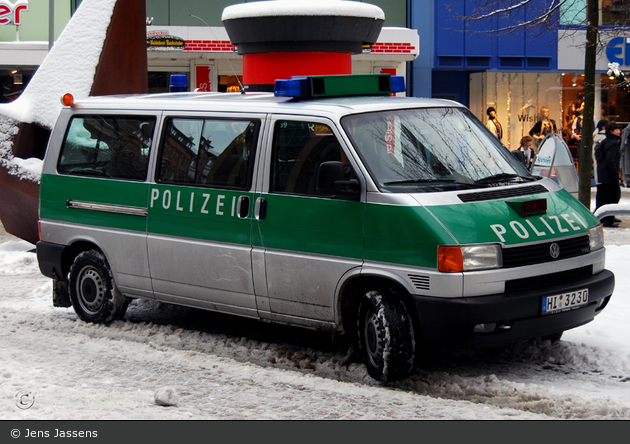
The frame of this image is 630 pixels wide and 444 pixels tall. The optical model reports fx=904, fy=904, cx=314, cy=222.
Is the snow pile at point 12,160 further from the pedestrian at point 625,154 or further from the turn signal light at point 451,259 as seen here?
the pedestrian at point 625,154

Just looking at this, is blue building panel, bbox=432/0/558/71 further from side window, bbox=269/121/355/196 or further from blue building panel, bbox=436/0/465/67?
side window, bbox=269/121/355/196

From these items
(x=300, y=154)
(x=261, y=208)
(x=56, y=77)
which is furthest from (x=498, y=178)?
(x=56, y=77)

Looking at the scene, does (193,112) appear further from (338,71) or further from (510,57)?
(510,57)

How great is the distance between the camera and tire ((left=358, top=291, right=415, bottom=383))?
5840 mm

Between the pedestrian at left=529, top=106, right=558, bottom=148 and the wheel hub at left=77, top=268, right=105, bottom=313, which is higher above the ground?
the pedestrian at left=529, top=106, right=558, bottom=148

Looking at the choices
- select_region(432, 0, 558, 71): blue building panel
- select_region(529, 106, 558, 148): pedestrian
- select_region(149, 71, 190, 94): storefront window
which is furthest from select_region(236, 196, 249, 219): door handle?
select_region(432, 0, 558, 71): blue building panel

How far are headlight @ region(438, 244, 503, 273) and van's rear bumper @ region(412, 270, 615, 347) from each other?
19 cm

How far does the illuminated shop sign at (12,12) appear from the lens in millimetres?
23719

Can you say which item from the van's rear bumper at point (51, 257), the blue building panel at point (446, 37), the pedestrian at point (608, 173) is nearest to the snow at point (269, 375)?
the van's rear bumper at point (51, 257)

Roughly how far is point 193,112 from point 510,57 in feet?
67.1

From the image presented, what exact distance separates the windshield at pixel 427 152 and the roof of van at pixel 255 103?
0.10 m

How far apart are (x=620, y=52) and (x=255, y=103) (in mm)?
21267

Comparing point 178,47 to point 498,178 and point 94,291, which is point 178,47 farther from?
point 498,178

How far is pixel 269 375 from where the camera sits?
618 centimetres
